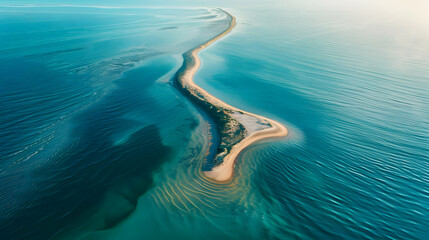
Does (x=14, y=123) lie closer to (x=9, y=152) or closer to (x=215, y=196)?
(x=9, y=152)

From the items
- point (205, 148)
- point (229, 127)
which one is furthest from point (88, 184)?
point (229, 127)

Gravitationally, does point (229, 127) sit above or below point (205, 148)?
above

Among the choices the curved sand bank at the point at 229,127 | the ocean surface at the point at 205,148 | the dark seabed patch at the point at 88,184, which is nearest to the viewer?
the dark seabed patch at the point at 88,184

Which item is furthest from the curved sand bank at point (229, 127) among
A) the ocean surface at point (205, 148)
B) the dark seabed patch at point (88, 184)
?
the dark seabed patch at point (88, 184)

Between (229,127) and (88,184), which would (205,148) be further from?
(88,184)

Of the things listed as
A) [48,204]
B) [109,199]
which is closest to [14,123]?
[48,204]

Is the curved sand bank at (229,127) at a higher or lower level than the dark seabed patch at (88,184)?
higher

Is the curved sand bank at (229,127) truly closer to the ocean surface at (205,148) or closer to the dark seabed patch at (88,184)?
the ocean surface at (205,148)
